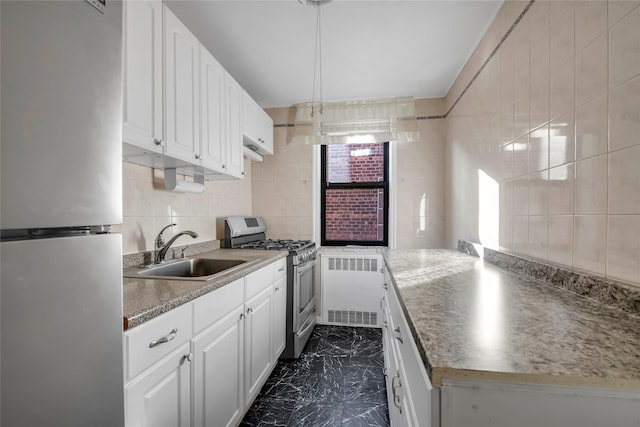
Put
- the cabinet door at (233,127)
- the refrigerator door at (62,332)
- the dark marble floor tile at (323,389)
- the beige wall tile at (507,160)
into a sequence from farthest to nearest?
the cabinet door at (233,127), the dark marble floor tile at (323,389), the beige wall tile at (507,160), the refrigerator door at (62,332)

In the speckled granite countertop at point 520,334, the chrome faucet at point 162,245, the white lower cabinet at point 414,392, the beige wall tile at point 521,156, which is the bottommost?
the white lower cabinet at point 414,392

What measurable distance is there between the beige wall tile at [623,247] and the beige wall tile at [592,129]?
249mm

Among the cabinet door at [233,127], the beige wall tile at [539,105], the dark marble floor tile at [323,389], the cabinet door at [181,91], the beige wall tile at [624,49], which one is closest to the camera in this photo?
the beige wall tile at [624,49]

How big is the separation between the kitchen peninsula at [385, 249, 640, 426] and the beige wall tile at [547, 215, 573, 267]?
29cm

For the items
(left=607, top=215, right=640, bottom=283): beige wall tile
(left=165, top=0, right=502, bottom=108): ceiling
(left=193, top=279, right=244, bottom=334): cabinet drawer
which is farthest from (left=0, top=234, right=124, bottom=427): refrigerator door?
(left=165, top=0, right=502, bottom=108): ceiling

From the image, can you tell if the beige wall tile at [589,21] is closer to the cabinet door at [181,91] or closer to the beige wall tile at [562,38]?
the beige wall tile at [562,38]

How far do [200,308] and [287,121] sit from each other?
254cm

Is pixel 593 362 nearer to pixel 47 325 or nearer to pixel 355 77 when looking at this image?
pixel 47 325

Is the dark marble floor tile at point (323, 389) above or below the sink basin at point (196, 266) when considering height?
below

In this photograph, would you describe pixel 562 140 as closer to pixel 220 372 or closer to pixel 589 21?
pixel 589 21

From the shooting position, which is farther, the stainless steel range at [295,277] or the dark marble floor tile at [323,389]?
the stainless steel range at [295,277]

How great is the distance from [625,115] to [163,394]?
1796mm

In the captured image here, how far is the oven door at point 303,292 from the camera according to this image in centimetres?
238

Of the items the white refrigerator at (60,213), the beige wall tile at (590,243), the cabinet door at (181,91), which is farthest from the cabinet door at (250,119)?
the beige wall tile at (590,243)
